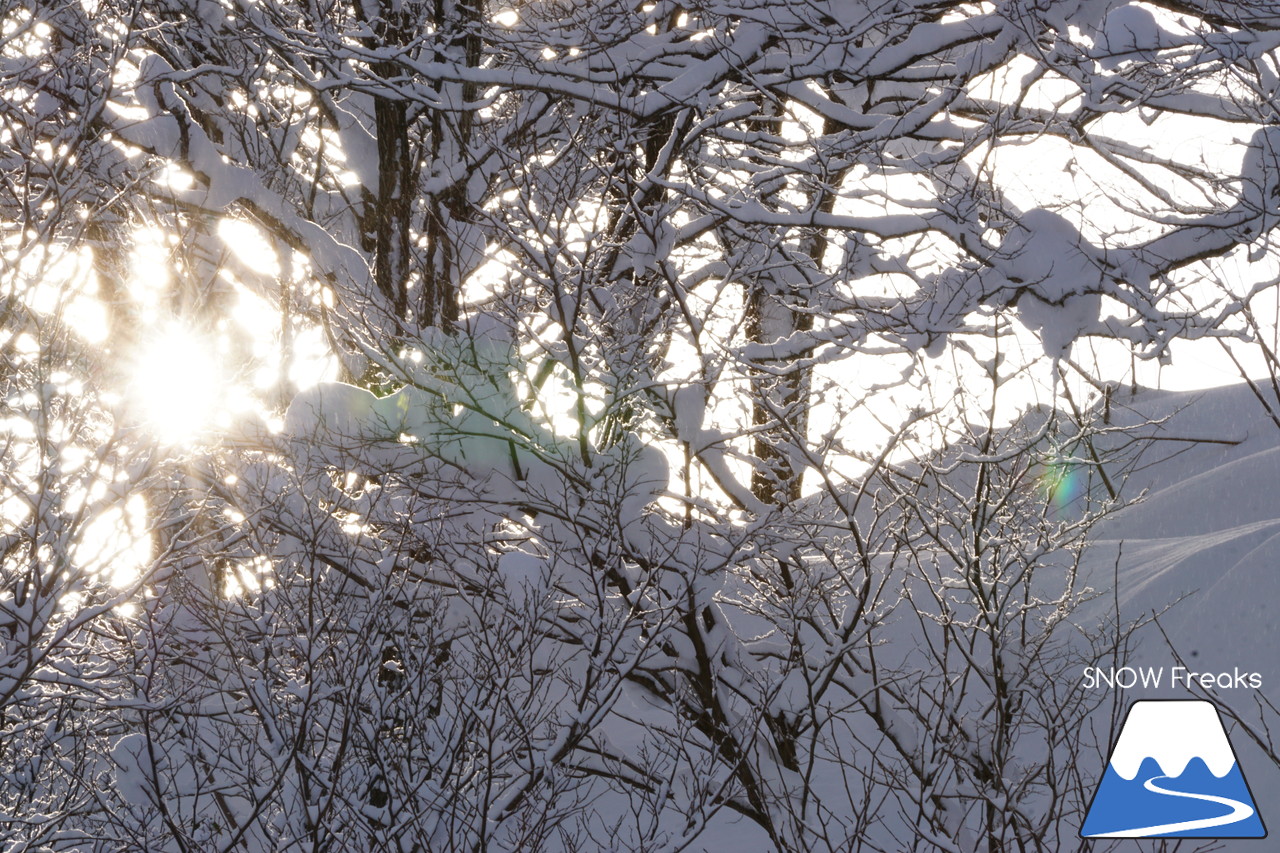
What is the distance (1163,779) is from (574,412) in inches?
135

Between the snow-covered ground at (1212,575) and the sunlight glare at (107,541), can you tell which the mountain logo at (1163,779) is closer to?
the snow-covered ground at (1212,575)

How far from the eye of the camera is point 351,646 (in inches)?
193

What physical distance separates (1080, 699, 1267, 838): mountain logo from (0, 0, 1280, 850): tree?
2.31 feet

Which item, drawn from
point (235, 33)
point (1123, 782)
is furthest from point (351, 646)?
point (235, 33)

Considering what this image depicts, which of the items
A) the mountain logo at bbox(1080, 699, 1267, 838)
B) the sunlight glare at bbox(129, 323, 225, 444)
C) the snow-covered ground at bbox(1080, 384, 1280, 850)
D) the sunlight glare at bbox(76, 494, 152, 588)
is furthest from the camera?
the snow-covered ground at bbox(1080, 384, 1280, 850)

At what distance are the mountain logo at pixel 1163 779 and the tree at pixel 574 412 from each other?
71cm

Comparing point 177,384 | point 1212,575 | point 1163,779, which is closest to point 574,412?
point 177,384

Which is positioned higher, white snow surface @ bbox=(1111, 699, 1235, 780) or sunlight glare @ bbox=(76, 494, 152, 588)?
sunlight glare @ bbox=(76, 494, 152, 588)

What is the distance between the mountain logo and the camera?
10.3ft

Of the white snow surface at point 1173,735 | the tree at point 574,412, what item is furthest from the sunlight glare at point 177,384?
the white snow surface at point 1173,735

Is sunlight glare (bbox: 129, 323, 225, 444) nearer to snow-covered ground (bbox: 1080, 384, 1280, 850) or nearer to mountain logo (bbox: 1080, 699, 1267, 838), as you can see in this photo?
mountain logo (bbox: 1080, 699, 1267, 838)

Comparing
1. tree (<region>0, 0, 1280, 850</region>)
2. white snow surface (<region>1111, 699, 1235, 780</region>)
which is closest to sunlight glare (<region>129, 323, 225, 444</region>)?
tree (<region>0, 0, 1280, 850</region>)

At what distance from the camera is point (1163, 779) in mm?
3084

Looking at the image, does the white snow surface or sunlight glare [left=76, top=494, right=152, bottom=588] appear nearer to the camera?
the white snow surface
